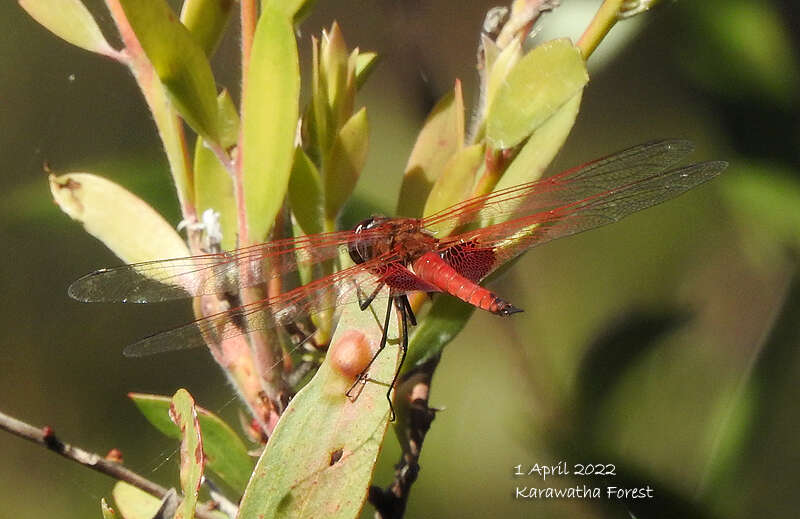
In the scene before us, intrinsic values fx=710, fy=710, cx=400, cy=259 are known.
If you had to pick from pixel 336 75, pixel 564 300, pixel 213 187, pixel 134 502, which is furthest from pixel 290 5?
pixel 564 300

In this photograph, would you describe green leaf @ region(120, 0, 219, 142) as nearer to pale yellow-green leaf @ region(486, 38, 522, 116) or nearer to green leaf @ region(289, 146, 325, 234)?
green leaf @ region(289, 146, 325, 234)

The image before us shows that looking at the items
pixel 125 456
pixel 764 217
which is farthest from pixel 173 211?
pixel 764 217

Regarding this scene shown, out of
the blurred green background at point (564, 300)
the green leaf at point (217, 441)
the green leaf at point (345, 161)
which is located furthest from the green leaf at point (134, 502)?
the green leaf at point (345, 161)

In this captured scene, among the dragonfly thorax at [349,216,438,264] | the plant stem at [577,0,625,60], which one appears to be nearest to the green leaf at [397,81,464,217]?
the dragonfly thorax at [349,216,438,264]

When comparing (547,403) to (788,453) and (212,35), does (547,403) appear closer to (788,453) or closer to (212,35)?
(788,453)

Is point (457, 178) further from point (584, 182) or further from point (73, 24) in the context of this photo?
point (73, 24)

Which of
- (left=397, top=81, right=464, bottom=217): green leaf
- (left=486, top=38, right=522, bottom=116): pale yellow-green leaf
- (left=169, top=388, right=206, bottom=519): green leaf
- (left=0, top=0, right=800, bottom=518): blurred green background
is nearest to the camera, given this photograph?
(left=169, top=388, right=206, bottom=519): green leaf
